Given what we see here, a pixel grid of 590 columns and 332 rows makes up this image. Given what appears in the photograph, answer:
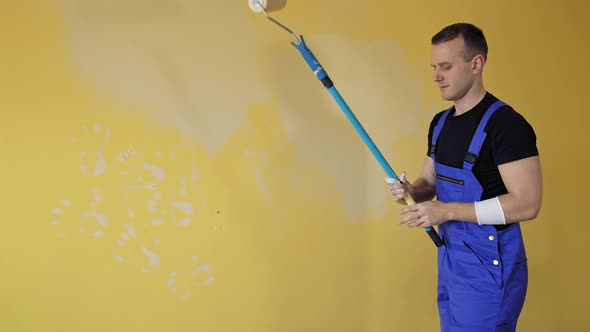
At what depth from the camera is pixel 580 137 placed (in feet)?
7.22

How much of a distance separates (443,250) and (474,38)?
61 centimetres

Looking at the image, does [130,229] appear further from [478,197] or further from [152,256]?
[478,197]

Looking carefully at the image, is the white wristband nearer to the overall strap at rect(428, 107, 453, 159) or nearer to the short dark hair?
the overall strap at rect(428, 107, 453, 159)

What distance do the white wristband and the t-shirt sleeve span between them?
0.10 m

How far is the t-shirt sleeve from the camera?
132 cm

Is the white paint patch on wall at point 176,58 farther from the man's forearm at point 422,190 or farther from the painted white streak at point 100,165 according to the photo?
the man's forearm at point 422,190

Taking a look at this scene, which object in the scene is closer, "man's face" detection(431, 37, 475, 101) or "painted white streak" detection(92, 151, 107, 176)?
"man's face" detection(431, 37, 475, 101)

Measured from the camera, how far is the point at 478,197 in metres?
1.41

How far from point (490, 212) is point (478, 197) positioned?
0.27ft

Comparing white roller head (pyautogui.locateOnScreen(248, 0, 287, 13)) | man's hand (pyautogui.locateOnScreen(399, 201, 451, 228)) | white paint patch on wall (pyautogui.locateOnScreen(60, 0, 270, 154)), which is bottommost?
man's hand (pyautogui.locateOnScreen(399, 201, 451, 228))

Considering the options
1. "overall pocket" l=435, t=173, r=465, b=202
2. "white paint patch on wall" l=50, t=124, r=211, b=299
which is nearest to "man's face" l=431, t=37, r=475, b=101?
"overall pocket" l=435, t=173, r=465, b=202

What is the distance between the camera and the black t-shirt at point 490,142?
1327 mm

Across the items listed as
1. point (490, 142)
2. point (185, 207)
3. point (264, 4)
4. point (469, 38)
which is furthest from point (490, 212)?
point (185, 207)

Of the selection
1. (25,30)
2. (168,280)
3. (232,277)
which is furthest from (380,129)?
(25,30)
